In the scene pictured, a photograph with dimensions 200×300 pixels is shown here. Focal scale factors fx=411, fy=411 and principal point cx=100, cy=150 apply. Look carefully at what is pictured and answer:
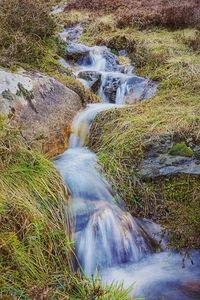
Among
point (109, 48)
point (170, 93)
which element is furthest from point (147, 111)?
point (109, 48)

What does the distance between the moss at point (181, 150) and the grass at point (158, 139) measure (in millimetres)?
115

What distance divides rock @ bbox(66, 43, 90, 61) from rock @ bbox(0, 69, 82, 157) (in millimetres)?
2765

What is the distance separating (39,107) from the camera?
18.9 ft

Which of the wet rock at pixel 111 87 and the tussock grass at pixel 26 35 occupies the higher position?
the tussock grass at pixel 26 35

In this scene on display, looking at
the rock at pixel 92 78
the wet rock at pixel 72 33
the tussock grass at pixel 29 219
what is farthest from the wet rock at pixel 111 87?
the wet rock at pixel 72 33

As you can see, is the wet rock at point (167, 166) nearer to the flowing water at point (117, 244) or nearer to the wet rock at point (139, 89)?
the flowing water at point (117, 244)

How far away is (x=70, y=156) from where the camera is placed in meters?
5.46

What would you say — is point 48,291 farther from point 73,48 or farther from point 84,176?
point 73,48

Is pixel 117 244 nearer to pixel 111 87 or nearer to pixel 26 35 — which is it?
pixel 111 87

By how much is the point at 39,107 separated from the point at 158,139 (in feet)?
5.72

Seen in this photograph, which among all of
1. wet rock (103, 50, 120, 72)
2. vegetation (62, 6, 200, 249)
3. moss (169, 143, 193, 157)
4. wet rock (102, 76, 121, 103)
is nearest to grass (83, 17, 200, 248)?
vegetation (62, 6, 200, 249)

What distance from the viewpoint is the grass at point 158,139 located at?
468 centimetres

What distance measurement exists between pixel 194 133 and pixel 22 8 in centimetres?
450

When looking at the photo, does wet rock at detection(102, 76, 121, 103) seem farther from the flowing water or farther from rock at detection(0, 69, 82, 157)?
the flowing water
